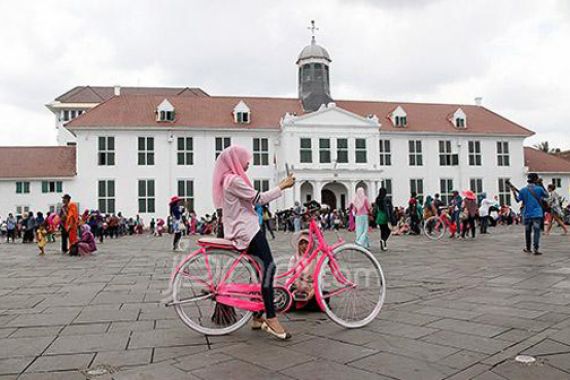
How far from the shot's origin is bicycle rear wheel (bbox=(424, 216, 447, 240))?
18.4 m

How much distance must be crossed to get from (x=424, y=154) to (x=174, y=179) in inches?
852

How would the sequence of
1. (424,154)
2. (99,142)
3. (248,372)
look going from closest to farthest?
(248,372) → (99,142) → (424,154)

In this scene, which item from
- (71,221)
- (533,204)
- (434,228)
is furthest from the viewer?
(434,228)

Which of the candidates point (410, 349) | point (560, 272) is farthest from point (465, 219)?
point (410, 349)

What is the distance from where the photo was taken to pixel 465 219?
17.5 metres

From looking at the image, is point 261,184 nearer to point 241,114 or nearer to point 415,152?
point 241,114

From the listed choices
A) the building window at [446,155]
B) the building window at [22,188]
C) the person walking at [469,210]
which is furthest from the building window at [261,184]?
the person walking at [469,210]

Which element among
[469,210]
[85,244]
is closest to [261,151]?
[469,210]

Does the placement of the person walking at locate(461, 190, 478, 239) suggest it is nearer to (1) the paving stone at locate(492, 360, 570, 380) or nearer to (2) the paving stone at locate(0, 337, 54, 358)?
(1) the paving stone at locate(492, 360, 570, 380)

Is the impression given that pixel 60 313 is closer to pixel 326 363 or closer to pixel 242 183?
pixel 242 183

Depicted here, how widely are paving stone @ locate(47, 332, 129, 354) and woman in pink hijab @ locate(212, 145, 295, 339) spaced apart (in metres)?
1.29

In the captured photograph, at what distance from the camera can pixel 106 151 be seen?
1507 inches

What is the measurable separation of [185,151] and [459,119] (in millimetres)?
24897

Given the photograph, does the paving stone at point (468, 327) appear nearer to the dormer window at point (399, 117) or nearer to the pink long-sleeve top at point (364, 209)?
the pink long-sleeve top at point (364, 209)
